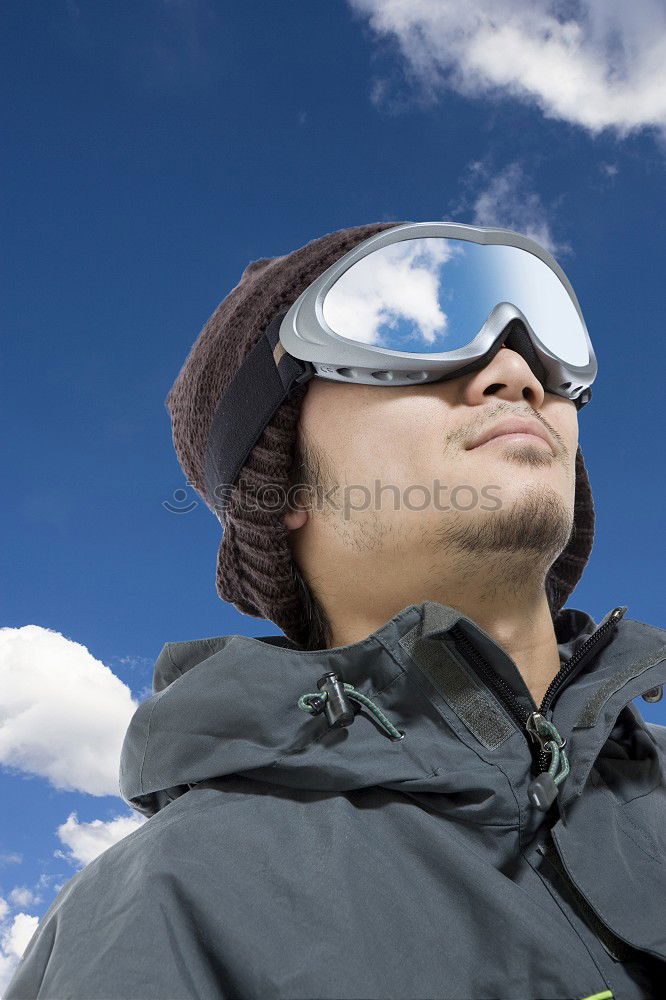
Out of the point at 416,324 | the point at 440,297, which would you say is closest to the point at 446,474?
the point at 416,324

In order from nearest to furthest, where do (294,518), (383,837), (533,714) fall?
(383,837) < (533,714) < (294,518)

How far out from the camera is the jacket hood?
4.95 ft

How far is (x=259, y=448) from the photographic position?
91.8 inches

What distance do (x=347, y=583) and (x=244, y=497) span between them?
1.62 ft

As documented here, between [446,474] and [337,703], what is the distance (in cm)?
67

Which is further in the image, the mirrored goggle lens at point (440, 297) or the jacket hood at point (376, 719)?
the mirrored goggle lens at point (440, 297)

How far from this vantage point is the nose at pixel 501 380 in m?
2.03

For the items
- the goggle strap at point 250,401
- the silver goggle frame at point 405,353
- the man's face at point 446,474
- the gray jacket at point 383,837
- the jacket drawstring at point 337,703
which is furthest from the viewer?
the goggle strap at point 250,401

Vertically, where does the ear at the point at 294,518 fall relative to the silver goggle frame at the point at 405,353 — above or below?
below

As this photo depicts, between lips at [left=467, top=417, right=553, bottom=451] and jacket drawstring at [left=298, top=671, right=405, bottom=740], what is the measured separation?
0.72m

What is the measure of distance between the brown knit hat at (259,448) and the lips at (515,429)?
23.9 inches

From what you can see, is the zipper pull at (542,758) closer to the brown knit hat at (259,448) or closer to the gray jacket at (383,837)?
the gray jacket at (383,837)

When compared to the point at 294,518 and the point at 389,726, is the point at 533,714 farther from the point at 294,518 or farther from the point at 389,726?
the point at 294,518

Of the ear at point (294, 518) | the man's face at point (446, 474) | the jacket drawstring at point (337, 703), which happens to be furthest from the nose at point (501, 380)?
the jacket drawstring at point (337, 703)
